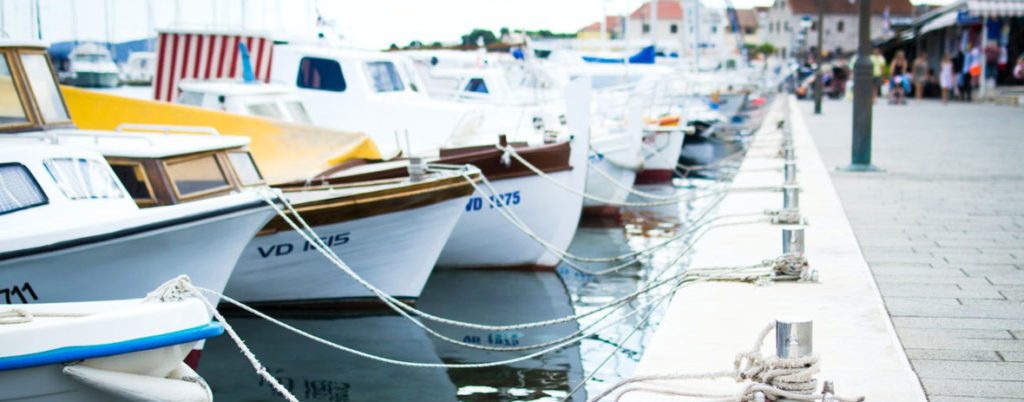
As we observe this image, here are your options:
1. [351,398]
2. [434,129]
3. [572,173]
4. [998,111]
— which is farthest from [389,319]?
[998,111]

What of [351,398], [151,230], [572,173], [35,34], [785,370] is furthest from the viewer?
[572,173]

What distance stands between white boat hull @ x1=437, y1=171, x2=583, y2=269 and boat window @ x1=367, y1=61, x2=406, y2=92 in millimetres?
3934

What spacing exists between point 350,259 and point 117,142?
242 cm

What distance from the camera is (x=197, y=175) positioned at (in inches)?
360

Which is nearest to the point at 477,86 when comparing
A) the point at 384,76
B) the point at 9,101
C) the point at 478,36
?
the point at 384,76

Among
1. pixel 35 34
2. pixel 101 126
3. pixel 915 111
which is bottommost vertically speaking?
pixel 915 111

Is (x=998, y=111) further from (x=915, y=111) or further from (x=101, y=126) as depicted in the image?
(x=101, y=126)

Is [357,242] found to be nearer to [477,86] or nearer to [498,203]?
[498,203]

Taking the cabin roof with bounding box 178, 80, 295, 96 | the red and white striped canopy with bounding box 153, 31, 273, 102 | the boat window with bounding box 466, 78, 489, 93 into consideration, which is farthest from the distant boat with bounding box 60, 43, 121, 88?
the cabin roof with bounding box 178, 80, 295, 96

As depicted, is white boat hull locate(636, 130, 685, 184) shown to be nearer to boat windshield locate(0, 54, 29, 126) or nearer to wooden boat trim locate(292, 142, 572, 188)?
wooden boat trim locate(292, 142, 572, 188)

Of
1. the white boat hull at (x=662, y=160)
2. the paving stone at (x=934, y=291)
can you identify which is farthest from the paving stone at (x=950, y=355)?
the white boat hull at (x=662, y=160)

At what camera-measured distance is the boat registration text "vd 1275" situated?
10008mm

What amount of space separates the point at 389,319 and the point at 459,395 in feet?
8.47

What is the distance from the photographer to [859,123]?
13.6 m
